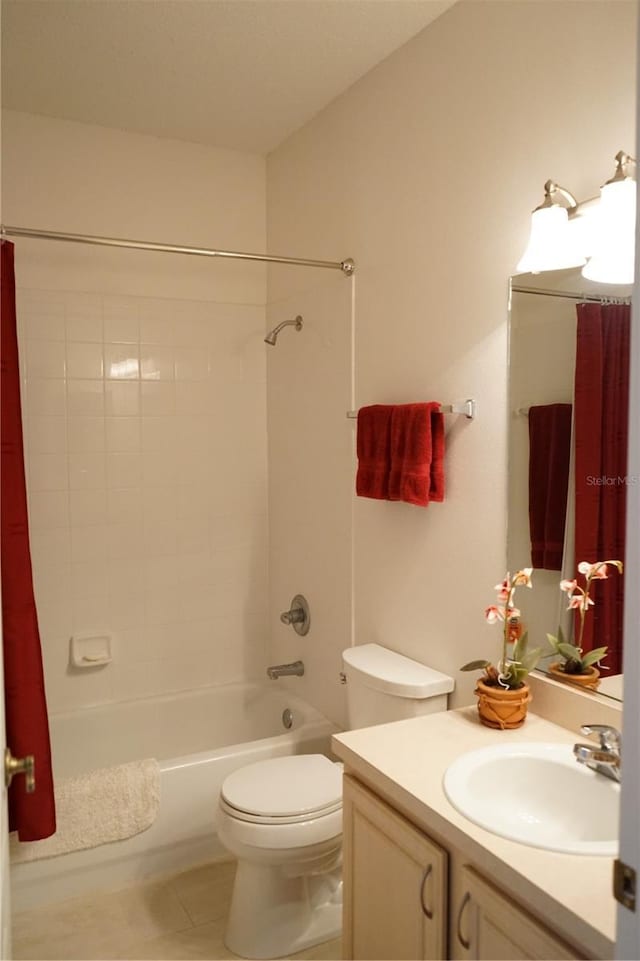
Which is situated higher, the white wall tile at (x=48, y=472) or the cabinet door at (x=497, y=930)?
the white wall tile at (x=48, y=472)

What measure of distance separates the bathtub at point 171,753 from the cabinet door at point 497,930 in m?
1.32

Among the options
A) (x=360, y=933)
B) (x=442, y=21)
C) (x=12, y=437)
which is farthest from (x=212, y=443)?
(x=360, y=933)

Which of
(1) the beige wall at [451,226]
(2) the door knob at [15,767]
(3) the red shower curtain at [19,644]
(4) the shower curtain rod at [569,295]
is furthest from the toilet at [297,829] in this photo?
(4) the shower curtain rod at [569,295]

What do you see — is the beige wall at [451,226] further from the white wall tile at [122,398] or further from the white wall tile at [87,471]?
the white wall tile at [87,471]

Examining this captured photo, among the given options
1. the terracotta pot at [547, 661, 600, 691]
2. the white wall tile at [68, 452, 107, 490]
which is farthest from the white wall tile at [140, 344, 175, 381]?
the terracotta pot at [547, 661, 600, 691]

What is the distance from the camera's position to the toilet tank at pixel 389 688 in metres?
2.03

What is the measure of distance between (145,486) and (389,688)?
1.43 m

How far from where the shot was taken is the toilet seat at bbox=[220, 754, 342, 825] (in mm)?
1972

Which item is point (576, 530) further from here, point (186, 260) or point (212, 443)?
point (186, 260)

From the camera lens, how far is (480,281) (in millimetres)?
1944

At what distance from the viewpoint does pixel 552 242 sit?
1618 mm

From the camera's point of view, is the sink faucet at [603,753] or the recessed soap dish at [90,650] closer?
the sink faucet at [603,753]

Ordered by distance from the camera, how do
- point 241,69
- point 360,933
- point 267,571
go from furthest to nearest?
point 267,571 → point 241,69 → point 360,933

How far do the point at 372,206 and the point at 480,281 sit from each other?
67 cm
